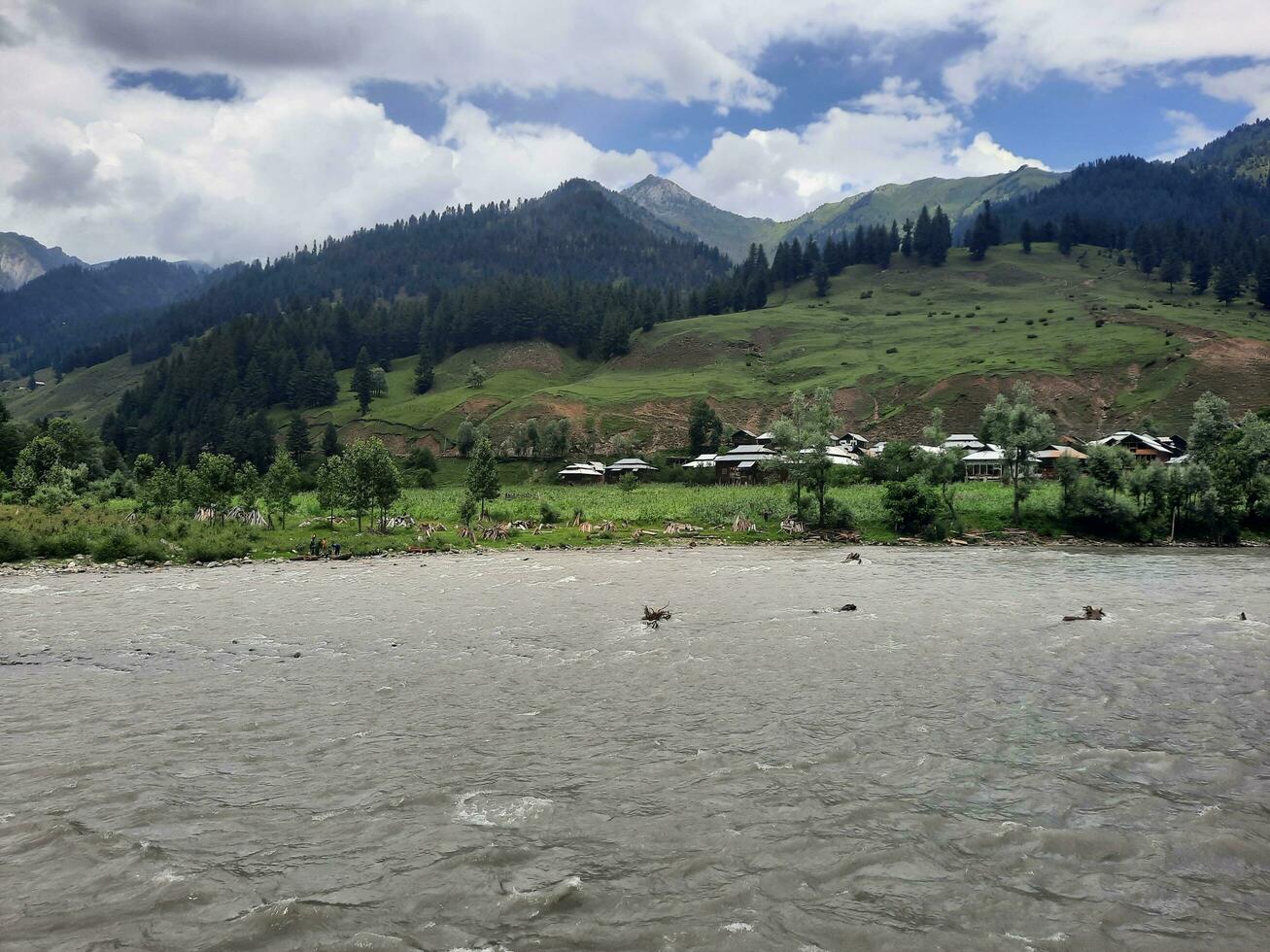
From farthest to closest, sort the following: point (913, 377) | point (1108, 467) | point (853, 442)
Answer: point (913, 377) → point (853, 442) → point (1108, 467)

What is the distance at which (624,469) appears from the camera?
121 meters

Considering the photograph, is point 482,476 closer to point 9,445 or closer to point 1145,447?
point 9,445

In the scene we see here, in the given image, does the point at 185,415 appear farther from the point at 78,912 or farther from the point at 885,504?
the point at 78,912

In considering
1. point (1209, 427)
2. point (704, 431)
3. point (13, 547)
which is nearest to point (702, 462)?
point (704, 431)

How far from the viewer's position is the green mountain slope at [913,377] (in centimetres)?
13562

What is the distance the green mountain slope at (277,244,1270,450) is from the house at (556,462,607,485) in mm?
23194

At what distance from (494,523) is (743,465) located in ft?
165

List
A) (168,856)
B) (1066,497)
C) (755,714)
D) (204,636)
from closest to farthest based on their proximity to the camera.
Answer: (168,856) → (755,714) → (204,636) → (1066,497)

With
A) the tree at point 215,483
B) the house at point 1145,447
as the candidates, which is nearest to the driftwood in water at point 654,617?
the tree at point 215,483

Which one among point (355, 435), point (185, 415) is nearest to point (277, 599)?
point (355, 435)

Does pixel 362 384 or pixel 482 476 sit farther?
pixel 362 384

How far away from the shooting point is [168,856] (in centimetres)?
1143

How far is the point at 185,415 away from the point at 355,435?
5669 cm

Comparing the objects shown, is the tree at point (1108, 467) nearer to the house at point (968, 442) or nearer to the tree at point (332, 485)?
the house at point (968, 442)
